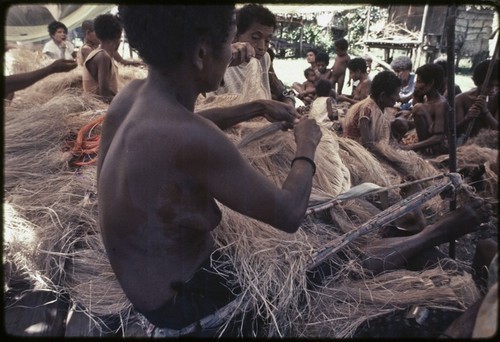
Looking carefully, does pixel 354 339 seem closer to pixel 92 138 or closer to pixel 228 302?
pixel 228 302

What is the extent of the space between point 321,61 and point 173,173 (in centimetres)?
837

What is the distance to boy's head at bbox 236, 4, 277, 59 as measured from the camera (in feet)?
10.6

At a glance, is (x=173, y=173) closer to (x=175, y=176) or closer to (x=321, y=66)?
(x=175, y=176)

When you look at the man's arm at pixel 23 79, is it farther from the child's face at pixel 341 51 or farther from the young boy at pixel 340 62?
the child's face at pixel 341 51

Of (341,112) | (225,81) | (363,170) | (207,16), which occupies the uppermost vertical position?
(207,16)

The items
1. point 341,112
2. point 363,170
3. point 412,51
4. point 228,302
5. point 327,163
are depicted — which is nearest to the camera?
point 228,302

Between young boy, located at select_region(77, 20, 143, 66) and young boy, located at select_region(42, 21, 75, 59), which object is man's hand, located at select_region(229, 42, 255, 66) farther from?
young boy, located at select_region(42, 21, 75, 59)

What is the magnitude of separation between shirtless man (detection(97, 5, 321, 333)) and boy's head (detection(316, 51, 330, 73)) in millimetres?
7955

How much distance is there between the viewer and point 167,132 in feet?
3.77

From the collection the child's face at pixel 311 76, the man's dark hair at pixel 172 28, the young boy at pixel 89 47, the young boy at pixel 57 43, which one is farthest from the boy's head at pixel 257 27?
the child's face at pixel 311 76

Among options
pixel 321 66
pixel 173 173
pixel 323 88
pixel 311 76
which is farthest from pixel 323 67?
pixel 173 173

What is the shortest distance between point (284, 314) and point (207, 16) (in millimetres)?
1192

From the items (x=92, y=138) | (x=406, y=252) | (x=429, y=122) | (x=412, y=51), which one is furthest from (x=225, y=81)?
(x=412, y=51)

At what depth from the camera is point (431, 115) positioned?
14.4 feet
